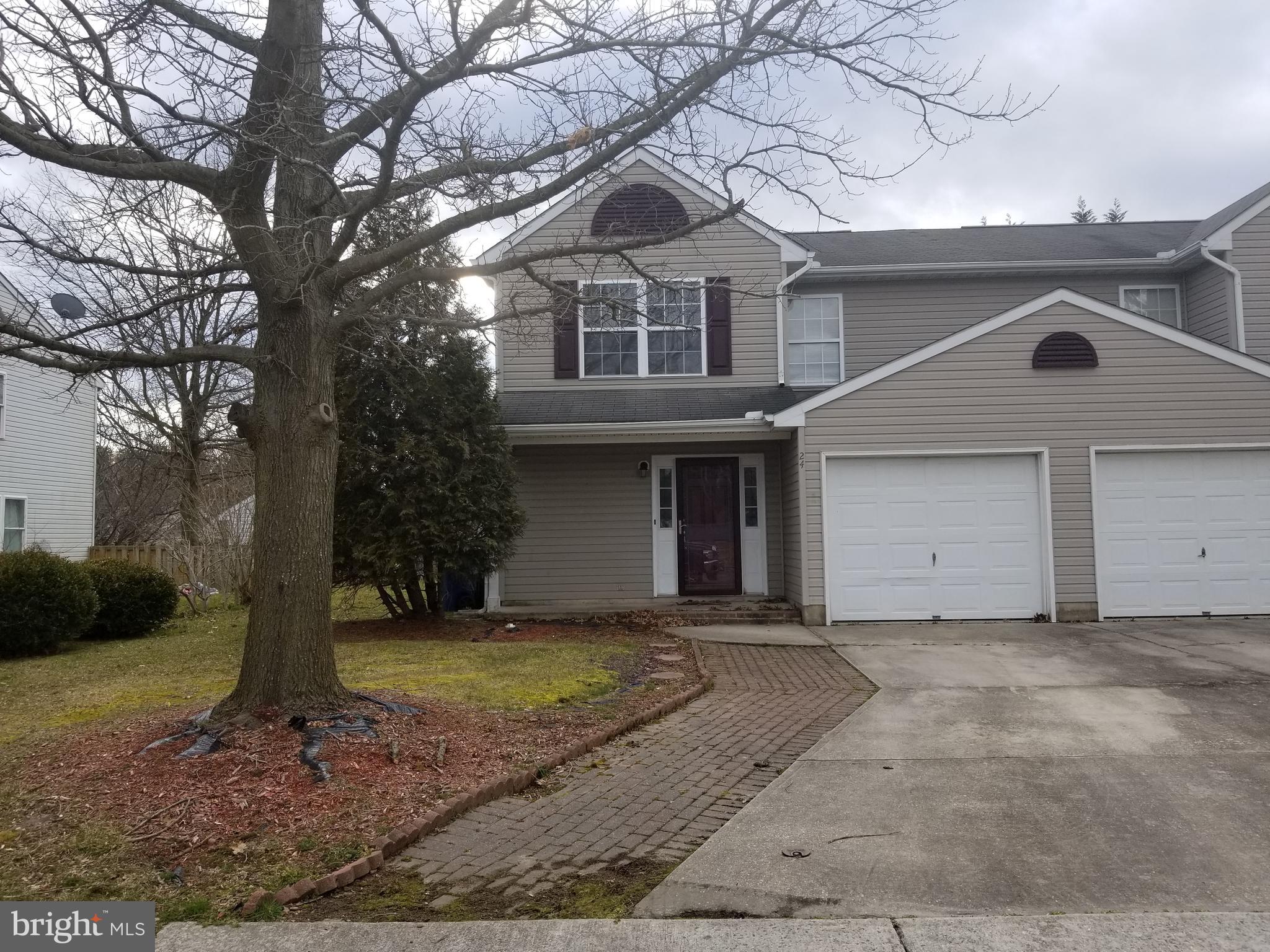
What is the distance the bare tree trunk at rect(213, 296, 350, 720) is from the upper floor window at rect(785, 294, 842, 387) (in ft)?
32.9

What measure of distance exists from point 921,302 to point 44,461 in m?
19.5

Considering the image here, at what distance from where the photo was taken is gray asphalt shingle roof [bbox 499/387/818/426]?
13.3m

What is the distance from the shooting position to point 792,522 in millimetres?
13352

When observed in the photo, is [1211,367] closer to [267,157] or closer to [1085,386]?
[1085,386]

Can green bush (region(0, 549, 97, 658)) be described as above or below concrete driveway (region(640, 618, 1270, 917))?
above

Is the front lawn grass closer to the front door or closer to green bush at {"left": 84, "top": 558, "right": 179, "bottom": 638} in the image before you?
green bush at {"left": 84, "top": 558, "right": 179, "bottom": 638}

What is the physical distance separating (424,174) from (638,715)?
437 cm

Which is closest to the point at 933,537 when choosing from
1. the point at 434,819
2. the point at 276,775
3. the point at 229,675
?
the point at 229,675

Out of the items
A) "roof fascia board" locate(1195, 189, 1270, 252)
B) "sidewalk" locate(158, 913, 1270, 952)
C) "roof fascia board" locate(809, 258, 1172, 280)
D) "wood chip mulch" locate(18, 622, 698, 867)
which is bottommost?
"sidewalk" locate(158, 913, 1270, 952)

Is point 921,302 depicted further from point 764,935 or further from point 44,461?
point 44,461

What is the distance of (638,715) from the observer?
7098 millimetres

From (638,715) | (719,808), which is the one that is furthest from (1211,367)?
(719,808)

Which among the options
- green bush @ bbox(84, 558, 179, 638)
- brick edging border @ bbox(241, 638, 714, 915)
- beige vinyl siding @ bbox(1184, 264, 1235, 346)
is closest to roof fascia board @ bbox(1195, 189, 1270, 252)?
beige vinyl siding @ bbox(1184, 264, 1235, 346)

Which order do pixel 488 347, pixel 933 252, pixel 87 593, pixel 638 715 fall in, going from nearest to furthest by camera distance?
1. pixel 638 715
2. pixel 87 593
3. pixel 488 347
4. pixel 933 252
